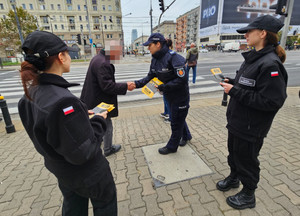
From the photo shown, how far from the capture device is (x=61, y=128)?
3.50ft

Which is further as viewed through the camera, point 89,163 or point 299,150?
point 299,150

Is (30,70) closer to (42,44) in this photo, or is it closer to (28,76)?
(28,76)

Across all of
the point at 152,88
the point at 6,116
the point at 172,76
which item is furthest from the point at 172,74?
the point at 6,116

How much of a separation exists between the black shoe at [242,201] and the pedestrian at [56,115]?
1701 millimetres

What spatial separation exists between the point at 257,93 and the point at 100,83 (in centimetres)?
202

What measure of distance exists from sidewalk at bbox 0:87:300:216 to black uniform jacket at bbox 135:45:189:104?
119 cm

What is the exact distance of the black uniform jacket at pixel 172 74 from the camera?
2.67 metres

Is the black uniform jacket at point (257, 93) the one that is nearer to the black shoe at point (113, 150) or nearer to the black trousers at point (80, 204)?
the black trousers at point (80, 204)

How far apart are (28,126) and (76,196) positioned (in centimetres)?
76

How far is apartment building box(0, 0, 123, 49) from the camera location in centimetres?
5702

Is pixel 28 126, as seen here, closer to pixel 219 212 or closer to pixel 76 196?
pixel 76 196

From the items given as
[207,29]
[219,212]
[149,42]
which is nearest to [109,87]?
[149,42]

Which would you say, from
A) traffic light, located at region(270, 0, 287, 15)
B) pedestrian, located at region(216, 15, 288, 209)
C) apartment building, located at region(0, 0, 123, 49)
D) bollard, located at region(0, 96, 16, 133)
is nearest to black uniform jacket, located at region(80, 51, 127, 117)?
pedestrian, located at region(216, 15, 288, 209)

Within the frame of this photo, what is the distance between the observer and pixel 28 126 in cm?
122
